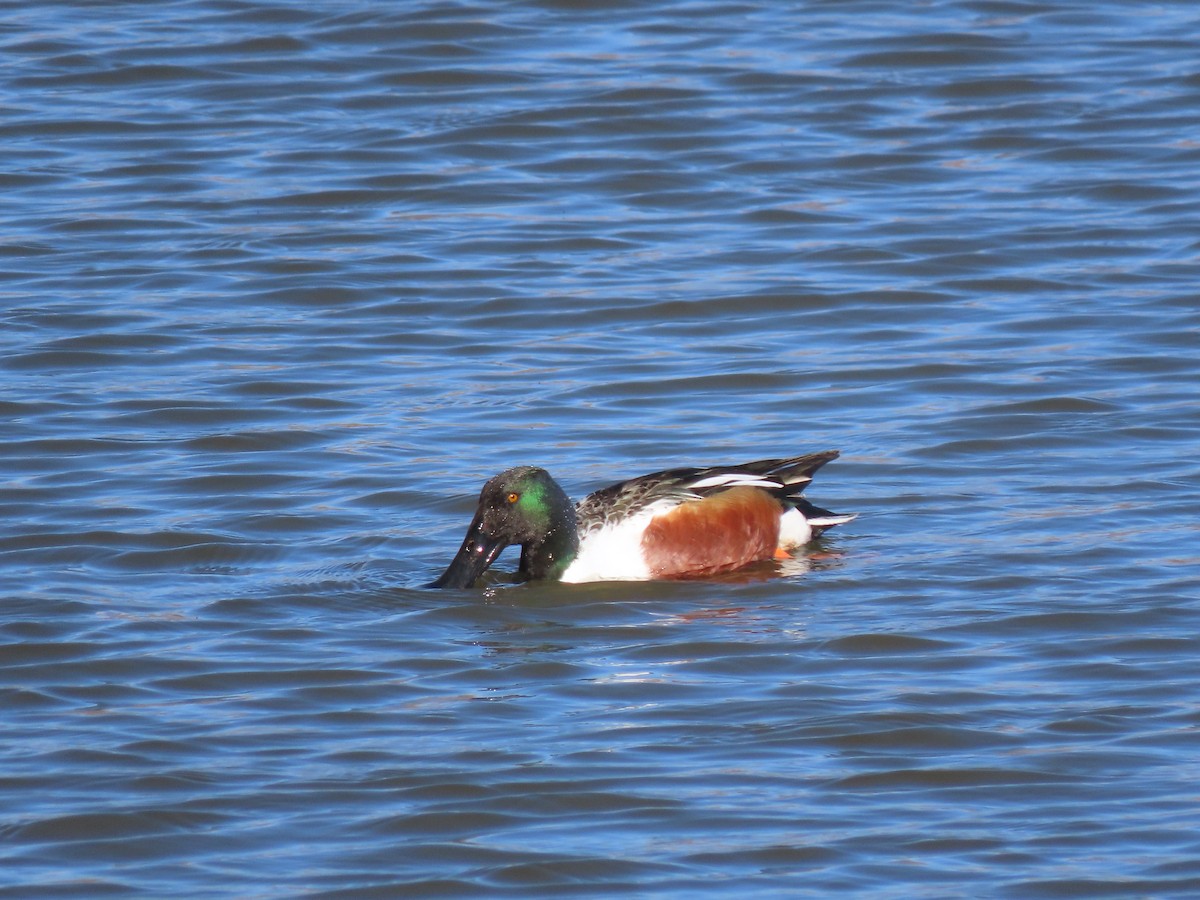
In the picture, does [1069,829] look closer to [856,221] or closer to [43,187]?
[856,221]

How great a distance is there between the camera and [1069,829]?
17.5ft

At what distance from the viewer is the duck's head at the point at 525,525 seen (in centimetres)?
761

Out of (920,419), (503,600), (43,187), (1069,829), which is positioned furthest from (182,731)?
(43,187)

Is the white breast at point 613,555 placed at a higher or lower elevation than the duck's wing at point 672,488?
lower

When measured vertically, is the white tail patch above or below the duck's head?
below

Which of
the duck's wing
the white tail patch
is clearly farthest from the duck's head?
the white tail patch

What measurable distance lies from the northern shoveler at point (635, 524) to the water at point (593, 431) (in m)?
0.15

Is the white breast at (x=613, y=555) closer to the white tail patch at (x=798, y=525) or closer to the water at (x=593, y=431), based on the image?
the water at (x=593, y=431)

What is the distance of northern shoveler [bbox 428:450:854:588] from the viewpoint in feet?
25.2

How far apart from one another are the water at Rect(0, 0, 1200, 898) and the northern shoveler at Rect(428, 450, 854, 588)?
0.48 feet

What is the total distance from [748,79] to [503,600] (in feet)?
25.7

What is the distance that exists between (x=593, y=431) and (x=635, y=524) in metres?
1.52

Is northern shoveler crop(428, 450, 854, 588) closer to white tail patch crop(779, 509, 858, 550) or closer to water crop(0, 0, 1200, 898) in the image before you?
white tail patch crop(779, 509, 858, 550)

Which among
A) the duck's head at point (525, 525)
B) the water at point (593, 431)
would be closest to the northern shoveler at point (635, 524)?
the duck's head at point (525, 525)
